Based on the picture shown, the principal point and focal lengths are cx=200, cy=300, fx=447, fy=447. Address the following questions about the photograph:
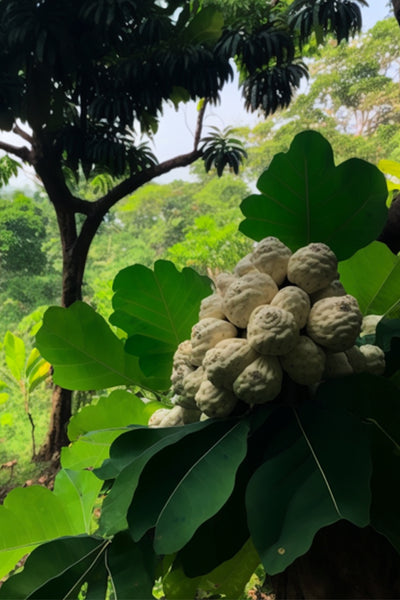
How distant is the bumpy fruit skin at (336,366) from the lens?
22cm

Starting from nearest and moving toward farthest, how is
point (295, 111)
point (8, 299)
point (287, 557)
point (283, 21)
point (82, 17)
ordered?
point (287, 557)
point (82, 17)
point (283, 21)
point (8, 299)
point (295, 111)

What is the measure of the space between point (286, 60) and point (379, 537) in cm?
450

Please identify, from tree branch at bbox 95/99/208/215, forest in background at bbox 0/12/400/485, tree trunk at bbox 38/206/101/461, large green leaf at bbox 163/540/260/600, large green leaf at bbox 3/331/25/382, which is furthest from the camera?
forest in background at bbox 0/12/400/485

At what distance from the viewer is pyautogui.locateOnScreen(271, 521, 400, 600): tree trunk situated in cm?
20

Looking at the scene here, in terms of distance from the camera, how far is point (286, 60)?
13.2ft

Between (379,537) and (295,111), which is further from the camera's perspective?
(295,111)

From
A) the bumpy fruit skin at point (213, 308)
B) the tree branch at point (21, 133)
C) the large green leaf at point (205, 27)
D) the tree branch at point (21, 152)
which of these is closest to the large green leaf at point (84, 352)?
the bumpy fruit skin at point (213, 308)

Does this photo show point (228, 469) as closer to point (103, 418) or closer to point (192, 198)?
point (103, 418)

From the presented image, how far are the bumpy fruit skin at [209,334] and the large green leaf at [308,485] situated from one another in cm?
5

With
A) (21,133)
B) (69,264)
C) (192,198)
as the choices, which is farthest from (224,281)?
(192,198)

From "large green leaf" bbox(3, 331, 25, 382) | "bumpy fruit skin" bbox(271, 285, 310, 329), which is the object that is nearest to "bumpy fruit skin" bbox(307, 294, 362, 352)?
"bumpy fruit skin" bbox(271, 285, 310, 329)

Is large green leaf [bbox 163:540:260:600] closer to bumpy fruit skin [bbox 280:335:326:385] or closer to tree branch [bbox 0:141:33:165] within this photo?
bumpy fruit skin [bbox 280:335:326:385]

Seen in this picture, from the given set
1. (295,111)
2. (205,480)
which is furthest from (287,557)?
(295,111)

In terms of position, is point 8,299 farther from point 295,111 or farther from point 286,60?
point 295,111
